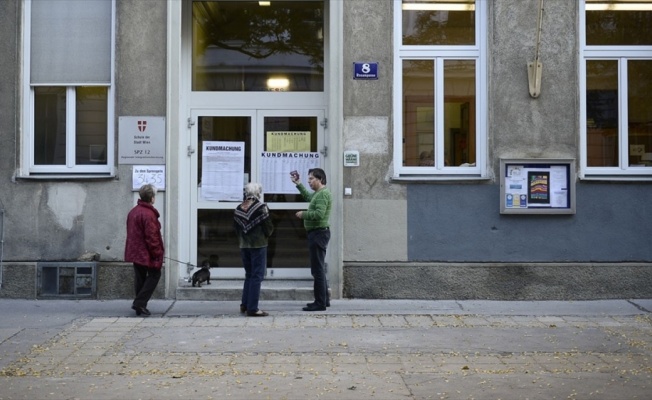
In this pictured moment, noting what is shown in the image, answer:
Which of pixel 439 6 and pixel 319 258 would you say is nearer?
pixel 319 258

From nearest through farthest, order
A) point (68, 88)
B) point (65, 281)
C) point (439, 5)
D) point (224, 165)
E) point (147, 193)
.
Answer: point (147, 193)
point (65, 281)
point (68, 88)
point (439, 5)
point (224, 165)

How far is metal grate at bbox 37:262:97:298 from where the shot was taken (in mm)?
12664

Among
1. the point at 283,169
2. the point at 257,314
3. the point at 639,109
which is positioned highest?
the point at 639,109

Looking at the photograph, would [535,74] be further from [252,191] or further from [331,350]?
[331,350]

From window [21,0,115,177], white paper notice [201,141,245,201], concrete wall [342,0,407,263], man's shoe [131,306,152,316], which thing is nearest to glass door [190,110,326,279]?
white paper notice [201,141,245,201]

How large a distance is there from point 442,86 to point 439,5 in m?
1.16

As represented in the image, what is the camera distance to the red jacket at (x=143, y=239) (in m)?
11.5

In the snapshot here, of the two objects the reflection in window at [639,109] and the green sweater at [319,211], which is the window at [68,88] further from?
the reflection in window at [639,109]

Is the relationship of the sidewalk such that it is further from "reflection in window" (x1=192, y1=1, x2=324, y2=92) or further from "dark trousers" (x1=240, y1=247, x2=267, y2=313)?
"reflection in window" (x1=192, y1=1, x2=324, y2=92)

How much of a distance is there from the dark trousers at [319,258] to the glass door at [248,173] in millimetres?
1548

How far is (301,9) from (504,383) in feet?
23.5

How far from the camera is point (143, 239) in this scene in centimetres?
1155

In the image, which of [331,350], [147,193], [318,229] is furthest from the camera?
[318,229]

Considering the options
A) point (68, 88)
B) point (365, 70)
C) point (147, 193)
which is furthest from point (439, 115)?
point (68, 88)
